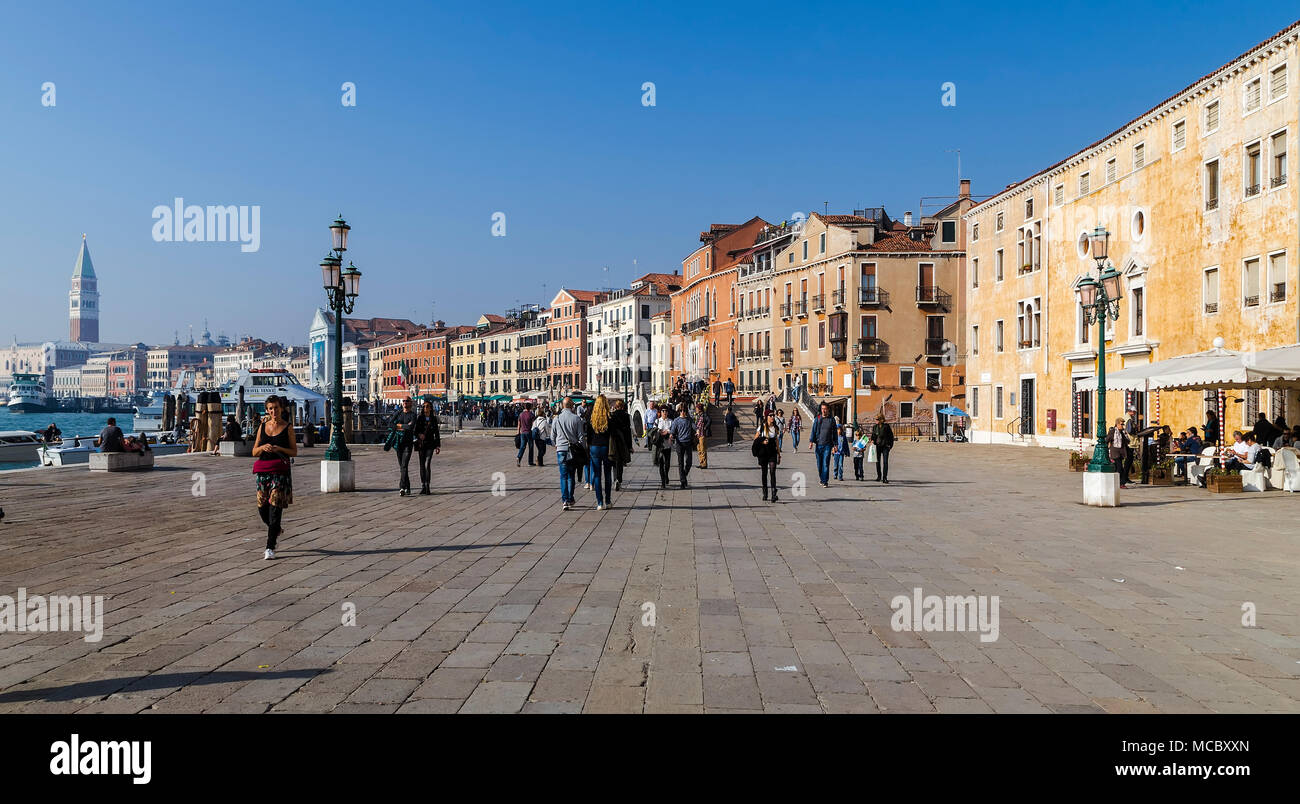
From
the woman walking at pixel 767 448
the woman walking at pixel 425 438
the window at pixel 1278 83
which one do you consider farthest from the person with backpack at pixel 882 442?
the window at pixel 1278 83

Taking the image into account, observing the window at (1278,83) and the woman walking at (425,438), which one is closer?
the woman walking at (425,438)

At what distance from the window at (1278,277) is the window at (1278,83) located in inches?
149

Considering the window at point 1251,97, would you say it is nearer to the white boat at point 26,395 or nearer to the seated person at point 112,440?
the seated person at point 112,440

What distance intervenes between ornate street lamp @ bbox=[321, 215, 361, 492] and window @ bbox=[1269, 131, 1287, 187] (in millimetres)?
21465

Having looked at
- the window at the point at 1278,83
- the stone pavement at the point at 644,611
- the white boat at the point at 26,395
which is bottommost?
the stone pavement at the point at 644,611

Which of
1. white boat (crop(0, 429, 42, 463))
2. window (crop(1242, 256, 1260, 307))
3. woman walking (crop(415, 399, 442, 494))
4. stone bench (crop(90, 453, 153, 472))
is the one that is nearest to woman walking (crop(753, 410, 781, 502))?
woman walking (crop(415, 399, 442, 494))

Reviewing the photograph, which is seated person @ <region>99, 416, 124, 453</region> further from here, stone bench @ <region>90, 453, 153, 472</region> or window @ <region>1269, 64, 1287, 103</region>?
window @ <region>1269, 64, 1287, 103</region>

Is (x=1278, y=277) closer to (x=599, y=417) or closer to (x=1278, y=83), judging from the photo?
(x=1278, y=83)

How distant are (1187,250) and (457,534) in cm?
2409

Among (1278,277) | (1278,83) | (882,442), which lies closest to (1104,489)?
(882,442)

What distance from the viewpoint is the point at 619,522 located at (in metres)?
12.7

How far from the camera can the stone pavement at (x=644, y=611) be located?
4887 millimetres
